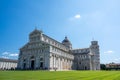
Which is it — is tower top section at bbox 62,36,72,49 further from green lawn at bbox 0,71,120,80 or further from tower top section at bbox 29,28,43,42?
green lawn at bbox 0,71,120,80

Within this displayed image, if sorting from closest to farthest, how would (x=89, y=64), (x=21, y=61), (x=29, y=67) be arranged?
1. (x=29, y=67)
2. (x=21, y=61)
3. (x=89, y=64)

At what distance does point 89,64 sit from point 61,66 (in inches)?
1012

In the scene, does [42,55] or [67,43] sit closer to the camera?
[42,55]

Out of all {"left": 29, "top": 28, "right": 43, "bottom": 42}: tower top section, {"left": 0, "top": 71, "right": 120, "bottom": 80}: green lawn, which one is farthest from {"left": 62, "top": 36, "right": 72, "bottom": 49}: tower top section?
{"left": 0, "top": 71, "right": 120, "bottom": 80}: green lawn

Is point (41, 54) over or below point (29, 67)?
over

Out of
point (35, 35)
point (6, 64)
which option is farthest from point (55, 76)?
point (6, 64)

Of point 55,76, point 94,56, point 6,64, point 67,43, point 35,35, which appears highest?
point 35,35

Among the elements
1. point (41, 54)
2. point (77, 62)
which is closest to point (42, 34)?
point (41, 54)

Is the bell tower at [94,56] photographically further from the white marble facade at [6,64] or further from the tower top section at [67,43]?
the white marble facade at [6,64]

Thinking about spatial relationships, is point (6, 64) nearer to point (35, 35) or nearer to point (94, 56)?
point (35, 35)

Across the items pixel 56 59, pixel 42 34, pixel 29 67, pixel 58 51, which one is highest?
pixel 42 34

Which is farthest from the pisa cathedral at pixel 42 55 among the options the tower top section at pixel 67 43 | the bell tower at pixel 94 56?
the tower top section at pixel 67 43

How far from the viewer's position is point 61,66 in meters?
69.6

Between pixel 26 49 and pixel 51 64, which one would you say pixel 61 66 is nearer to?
pixel 51 64
